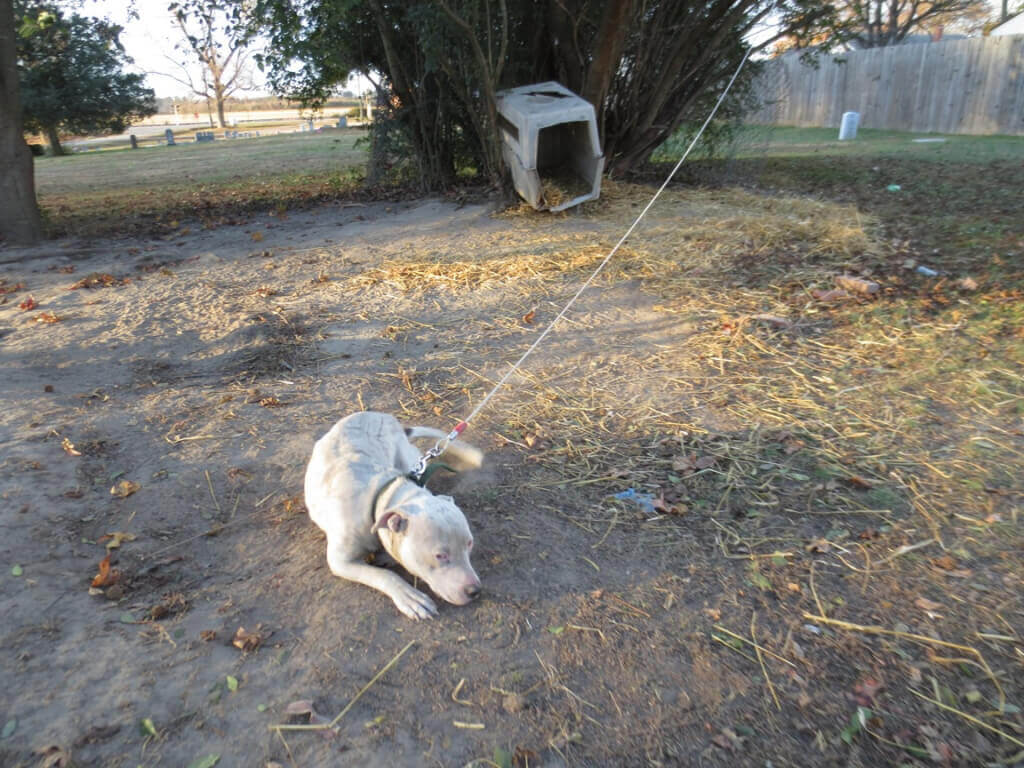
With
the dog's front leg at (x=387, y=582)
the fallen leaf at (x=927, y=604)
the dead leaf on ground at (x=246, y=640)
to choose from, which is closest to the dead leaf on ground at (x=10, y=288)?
the dog's front leg at (x=387, y=582)

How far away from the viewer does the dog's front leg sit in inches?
108

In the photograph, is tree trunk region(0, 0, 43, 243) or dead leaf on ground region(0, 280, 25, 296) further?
tree trunk region(0, 0, 43, 243)

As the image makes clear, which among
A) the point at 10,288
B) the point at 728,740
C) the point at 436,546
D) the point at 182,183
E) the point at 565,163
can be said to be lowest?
the point at 728,740

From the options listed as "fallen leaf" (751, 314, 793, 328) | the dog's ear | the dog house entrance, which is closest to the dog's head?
the dog's ear

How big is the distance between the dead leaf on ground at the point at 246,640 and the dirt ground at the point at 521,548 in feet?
0.08

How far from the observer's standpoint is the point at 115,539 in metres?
3.22

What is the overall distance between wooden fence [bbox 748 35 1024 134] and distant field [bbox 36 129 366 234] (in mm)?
9963

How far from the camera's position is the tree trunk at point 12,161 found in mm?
8023

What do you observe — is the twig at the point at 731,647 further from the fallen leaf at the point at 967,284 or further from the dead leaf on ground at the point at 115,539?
the fallen leaf at the point at 967,284

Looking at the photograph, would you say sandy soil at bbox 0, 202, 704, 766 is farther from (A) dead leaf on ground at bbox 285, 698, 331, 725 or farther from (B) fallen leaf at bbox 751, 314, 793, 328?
(B) fallen leaf at bbox 751, 314, 793, 328

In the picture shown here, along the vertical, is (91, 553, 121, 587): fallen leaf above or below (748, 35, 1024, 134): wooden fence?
below

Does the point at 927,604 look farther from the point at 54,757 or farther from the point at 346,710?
the point at 54,757

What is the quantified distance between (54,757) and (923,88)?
24431 mm

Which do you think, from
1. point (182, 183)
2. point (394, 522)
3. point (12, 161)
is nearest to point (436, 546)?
point (394, 522)
